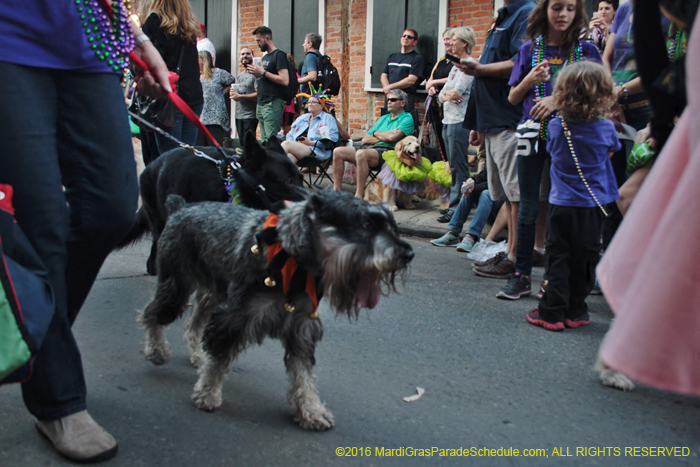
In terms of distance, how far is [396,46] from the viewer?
1218cm

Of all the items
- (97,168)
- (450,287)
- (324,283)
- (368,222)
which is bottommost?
(450,287)

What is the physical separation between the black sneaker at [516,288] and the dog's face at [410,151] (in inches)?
162

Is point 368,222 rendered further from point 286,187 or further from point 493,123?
point 493,123

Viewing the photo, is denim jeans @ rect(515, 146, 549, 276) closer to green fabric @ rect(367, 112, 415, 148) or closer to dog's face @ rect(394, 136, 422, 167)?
dog's face @ rect(394, 136, 422, 167)

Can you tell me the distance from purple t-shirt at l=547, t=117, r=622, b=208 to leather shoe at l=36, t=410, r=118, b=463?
320 cm

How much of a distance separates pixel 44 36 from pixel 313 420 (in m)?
1.93

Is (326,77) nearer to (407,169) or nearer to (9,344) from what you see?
(407,169)

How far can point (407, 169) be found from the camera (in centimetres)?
905

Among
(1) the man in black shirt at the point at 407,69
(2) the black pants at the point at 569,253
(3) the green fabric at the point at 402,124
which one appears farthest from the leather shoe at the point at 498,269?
(1) the man in black shirt at the point at 407,69

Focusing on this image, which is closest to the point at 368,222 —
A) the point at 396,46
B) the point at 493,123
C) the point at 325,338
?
the point at 325,338

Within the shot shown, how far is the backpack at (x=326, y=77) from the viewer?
11766 mm

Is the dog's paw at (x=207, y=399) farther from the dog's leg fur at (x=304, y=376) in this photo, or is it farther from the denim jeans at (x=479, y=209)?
the denim jeans at (x=479, y=209)

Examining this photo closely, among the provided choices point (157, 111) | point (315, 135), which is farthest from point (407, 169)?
point (157, 111)

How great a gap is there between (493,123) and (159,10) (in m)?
3.22
